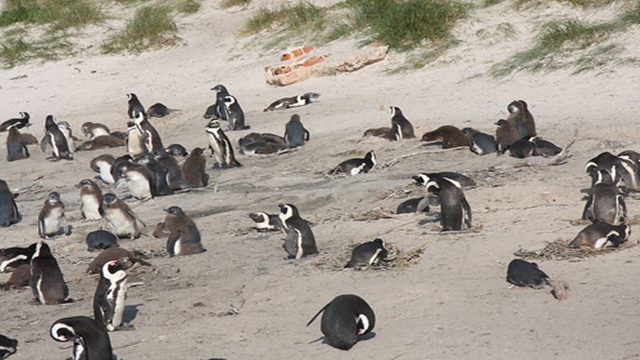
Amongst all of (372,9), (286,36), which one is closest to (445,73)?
(372,9)

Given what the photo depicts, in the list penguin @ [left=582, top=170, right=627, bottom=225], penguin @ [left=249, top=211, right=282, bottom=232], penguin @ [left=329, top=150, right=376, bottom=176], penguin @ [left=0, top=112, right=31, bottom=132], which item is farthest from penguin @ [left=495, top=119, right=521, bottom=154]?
penguin @ [left=0, top=112, right=31, bottom=132]

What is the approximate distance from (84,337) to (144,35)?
15574 millimetres

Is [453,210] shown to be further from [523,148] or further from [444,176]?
[523,148]

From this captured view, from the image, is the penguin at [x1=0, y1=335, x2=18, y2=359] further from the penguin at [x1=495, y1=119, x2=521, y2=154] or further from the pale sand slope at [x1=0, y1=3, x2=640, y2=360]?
the penguin at [x1=495, y1=119, x2=521, y2=154]

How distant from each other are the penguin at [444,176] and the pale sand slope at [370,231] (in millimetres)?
251

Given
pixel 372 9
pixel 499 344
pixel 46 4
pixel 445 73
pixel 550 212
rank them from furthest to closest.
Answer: pixel 46 4 → pixel 372 9 → pixel 445 73 → pixel 550 212 → pixel 499 344

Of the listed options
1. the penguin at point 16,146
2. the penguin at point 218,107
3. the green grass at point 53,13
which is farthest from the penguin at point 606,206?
the green grass at point 53,13

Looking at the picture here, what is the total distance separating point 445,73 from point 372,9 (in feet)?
8.91

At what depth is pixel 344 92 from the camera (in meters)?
16.9

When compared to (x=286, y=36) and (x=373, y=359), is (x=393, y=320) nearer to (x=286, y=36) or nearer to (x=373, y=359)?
(x=373, y=359)

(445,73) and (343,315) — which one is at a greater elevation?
(343,315)

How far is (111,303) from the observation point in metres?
7.30

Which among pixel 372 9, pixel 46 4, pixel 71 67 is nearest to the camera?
pixel 372 9

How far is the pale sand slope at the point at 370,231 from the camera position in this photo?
6543 mm
